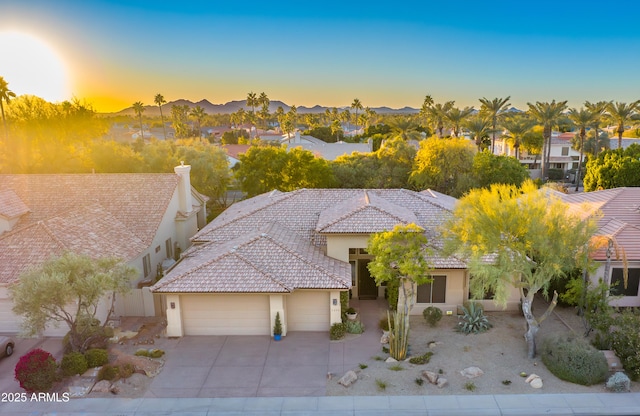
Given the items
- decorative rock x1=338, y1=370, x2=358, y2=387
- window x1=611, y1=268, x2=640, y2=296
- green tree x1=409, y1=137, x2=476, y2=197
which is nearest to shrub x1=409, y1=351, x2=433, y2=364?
decorative rock x1=338, y1=370, x2=358, y2=387

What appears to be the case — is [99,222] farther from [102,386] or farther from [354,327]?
[354,327]

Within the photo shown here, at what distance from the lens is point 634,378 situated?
1620cm

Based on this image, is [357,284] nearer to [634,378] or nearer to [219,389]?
[219,389]

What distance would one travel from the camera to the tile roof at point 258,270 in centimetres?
1922

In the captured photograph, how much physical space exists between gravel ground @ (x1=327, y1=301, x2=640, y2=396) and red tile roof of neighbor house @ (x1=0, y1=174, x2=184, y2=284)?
1438cm

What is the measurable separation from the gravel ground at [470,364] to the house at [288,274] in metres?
1.98

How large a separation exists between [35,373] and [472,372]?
15799mm

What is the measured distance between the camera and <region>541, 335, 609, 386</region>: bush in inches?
631

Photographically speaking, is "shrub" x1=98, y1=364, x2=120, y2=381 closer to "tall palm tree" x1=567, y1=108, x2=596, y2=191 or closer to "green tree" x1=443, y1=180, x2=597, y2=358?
"green tree" x1=443, y1=180, x2=597, y2=358

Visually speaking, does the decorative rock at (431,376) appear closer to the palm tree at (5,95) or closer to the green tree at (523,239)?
the green tree at (523,239)

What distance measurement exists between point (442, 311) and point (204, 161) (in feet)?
98.2

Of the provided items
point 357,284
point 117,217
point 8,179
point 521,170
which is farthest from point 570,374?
point 8,179

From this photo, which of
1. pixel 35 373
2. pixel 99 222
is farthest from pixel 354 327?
pixel 99 222

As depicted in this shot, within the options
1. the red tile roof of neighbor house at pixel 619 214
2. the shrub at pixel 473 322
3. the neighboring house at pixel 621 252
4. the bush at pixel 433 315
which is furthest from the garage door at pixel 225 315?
the neighboring house at pixel 621 252
